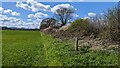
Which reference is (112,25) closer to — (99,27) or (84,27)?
(99,27)

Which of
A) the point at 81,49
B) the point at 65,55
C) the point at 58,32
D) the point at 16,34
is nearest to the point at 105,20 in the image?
the point at 81,49

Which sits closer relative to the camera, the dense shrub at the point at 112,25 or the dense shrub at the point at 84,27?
the dense shrub at the point at 112,25

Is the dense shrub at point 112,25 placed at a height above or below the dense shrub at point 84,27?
above

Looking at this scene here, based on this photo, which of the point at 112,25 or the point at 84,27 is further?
the point at 84,27

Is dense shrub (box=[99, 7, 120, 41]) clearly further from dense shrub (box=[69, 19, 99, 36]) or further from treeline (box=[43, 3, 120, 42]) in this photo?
dense shrub (box=[69, 19, 99, 36])

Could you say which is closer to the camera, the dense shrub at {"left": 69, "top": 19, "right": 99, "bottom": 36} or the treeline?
the treeline

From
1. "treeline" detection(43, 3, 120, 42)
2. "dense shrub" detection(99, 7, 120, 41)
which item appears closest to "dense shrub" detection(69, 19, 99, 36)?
"treeline" detection(43, 3, 120, 42)

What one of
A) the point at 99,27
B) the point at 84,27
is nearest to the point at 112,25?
the point at 99,27

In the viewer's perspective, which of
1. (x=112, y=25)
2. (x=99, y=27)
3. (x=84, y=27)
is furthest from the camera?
(x=84, y=27)

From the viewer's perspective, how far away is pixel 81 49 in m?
12.1

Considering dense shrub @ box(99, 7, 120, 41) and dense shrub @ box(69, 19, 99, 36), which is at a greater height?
dense shrub @ box(99, 7, 120, 41)

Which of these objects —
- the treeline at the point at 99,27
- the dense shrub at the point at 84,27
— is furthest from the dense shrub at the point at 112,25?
the dense shrub at the point at 84,27

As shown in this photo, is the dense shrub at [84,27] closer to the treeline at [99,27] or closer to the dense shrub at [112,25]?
the treeline at [99,27]

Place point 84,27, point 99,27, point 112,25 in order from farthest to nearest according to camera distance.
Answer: point 84,27 → point 99,27 → point 112,25
